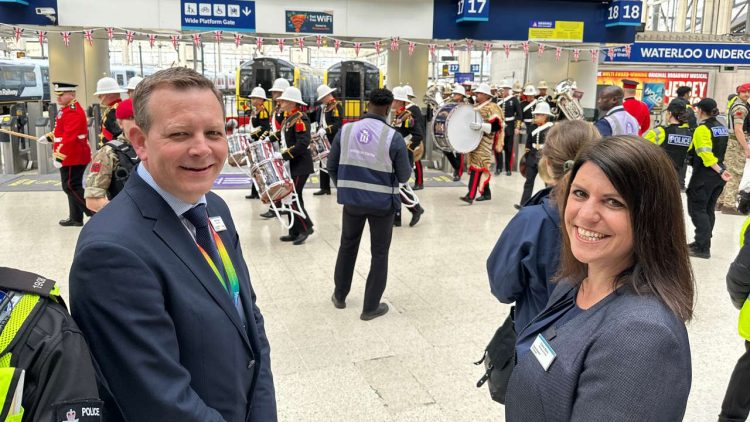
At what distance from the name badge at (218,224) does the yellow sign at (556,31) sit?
40.9ft

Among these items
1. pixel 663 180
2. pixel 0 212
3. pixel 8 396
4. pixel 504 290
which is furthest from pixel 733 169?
pixel 0 212

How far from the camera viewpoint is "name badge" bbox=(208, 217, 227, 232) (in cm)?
172

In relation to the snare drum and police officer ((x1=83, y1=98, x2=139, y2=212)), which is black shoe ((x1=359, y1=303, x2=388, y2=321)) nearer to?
police officer ((x1=83, y1=98, x2=139, y2=212))

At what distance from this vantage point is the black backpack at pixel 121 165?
12.2ft

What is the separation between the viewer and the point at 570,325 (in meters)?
1.38

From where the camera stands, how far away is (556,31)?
42.5 feet

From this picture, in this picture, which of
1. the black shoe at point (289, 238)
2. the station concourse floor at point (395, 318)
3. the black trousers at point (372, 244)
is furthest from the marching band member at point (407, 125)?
the black trousers at point (372, 244)

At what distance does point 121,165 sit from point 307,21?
28.5ft

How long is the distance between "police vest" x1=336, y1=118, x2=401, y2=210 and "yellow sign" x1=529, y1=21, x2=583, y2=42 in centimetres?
965

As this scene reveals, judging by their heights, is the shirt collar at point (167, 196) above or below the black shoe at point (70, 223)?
above

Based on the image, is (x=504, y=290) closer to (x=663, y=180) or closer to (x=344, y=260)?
(x=663, y=180)

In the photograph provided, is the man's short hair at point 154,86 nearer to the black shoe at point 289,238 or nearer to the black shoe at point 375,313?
the black shoe at point 375,313

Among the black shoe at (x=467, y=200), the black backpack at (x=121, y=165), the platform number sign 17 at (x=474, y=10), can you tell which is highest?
the platform number sign 17 at (x=474, y=10)

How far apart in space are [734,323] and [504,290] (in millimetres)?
3144
